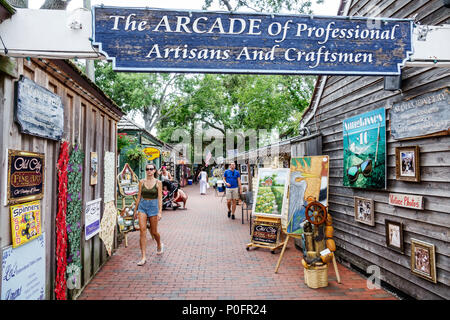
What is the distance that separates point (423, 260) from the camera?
3.54m

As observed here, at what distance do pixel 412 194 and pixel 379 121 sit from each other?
119 centimetres

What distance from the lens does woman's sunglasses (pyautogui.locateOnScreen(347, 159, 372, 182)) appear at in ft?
15.0

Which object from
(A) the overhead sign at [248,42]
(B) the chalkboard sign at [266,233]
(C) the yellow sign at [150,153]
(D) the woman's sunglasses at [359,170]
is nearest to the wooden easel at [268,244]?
(B) the chalkboard sign at [266,233]

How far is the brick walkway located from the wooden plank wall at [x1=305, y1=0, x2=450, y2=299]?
1.54 feet

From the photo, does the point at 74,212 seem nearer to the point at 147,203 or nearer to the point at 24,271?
the point at 24,271

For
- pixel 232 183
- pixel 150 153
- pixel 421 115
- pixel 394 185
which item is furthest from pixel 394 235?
pixel 150 153

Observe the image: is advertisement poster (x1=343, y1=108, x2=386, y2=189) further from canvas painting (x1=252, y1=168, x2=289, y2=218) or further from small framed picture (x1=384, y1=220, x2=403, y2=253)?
canvas painting (x1=252, y1=168, x2=289, y2=218)

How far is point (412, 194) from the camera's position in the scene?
3.74 metres

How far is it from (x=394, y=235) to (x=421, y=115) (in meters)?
1.62

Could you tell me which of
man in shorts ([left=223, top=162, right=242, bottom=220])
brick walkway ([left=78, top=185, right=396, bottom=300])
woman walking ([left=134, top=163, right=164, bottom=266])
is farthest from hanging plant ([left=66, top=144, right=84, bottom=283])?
man in shorts ([left=223, top=162, right=242, bottom=220])

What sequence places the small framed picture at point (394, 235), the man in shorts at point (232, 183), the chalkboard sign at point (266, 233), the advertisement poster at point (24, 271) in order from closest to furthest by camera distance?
the advertisement poster at point (24, 271), the small framed picture at point (394, 235), the chalkboard sign at point (266, 233), the man in shorts at point (232, 183)

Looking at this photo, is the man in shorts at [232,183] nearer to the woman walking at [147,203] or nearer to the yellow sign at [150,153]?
the yellow sign at [150,153]

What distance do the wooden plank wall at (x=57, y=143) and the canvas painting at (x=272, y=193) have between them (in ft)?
10.5

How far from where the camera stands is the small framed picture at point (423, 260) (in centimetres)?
339
